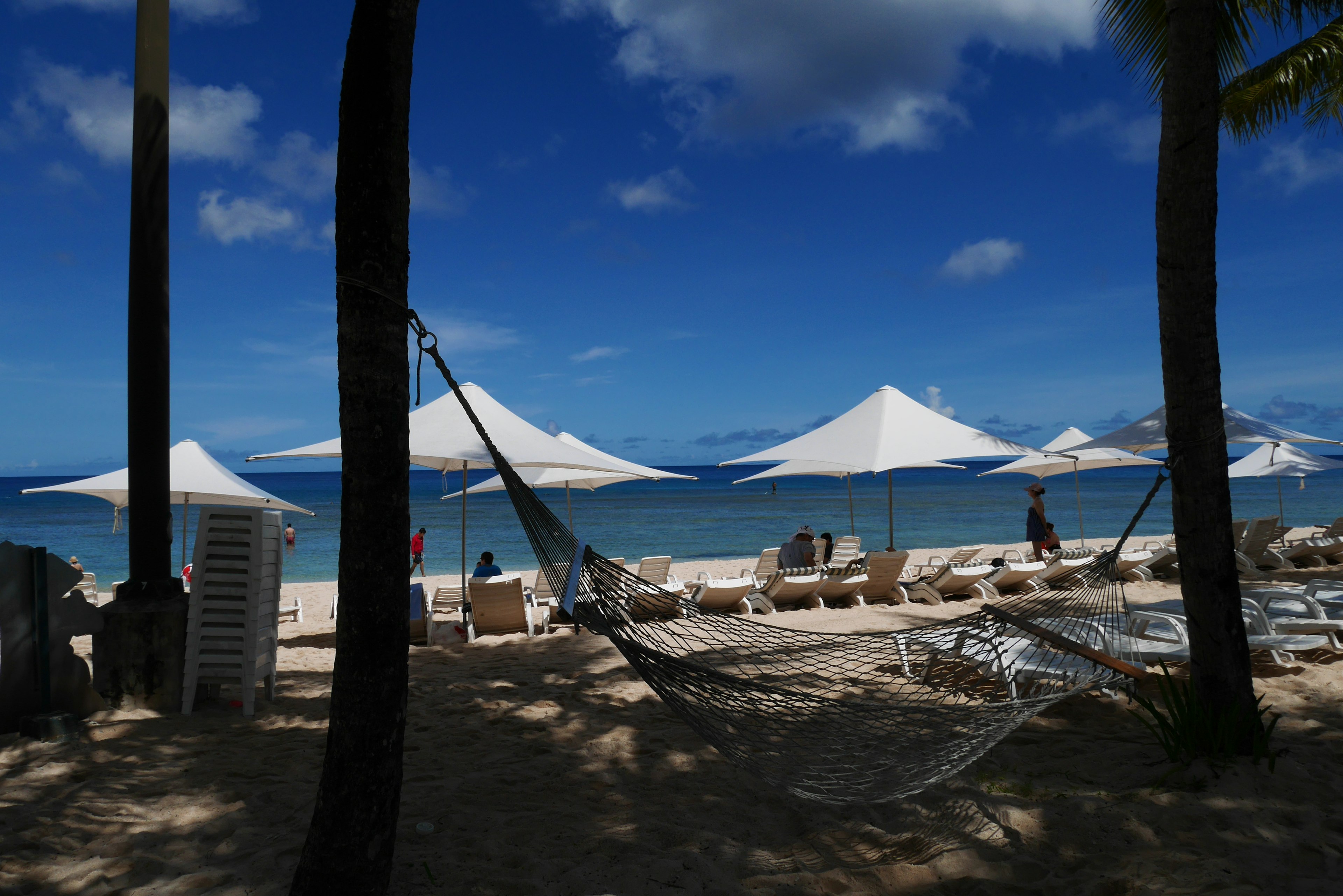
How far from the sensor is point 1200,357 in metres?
3.00

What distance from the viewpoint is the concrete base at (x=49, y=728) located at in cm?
331

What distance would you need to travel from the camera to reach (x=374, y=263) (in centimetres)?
214

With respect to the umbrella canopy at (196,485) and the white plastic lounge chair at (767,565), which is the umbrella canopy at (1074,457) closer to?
the white plastic lounge chair at (767,565)

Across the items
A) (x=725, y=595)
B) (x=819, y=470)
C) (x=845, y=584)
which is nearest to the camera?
(x=725, y=595)

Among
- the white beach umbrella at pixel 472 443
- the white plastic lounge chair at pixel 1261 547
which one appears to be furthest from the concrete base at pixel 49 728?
the white plastic lounge chair at pixel 1261 547

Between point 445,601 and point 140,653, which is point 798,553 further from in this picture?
point 140,653

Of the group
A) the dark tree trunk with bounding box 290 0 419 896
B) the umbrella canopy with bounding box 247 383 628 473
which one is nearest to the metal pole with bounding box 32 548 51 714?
the dark tree trunk with bounding box 290 0 419 896

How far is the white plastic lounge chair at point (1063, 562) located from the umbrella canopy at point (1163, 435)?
1447 millimetres

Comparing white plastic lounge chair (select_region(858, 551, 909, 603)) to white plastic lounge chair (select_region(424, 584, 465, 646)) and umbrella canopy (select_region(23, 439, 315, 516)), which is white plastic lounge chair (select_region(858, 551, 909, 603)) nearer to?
white plastic lounge chair (select_region(424, 584, 465, 646))

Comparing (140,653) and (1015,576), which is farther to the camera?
(1015,576)

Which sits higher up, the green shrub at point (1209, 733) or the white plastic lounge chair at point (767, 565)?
the white plastic lounge chair at point (767, 565)

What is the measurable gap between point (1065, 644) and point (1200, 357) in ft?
4.09

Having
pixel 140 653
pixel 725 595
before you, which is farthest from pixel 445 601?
pixel 140 653

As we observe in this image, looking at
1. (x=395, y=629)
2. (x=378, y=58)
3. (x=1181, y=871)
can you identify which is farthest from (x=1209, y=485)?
(x=378, y=58)
